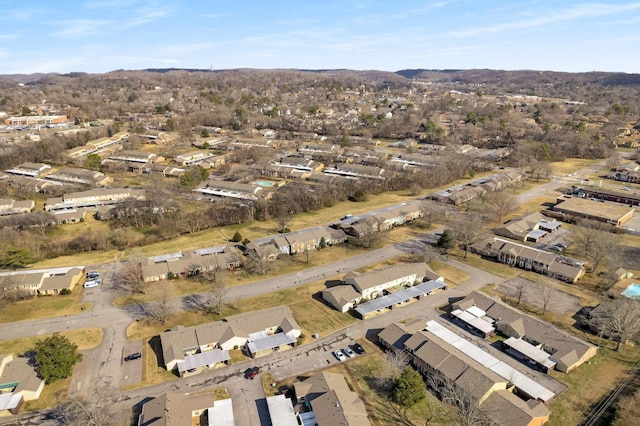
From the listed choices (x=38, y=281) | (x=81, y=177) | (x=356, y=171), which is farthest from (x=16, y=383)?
(x=356, y=171)

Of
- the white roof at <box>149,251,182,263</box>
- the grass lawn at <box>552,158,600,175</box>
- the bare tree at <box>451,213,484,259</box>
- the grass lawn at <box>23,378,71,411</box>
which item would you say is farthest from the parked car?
the grass lawn at <box>552,158,600,175</box>

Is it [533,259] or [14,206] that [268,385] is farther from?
[14,206]

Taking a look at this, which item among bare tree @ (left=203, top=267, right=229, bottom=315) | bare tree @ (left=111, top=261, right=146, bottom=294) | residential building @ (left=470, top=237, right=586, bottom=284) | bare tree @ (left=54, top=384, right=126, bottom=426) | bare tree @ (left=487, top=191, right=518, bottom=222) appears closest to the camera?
bare tree @ (left=54, top=384, right=126, bottom=426)

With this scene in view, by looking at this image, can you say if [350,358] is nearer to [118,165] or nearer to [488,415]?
[488,415]

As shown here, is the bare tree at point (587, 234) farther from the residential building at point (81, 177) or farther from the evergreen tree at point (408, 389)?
the residential building at point (81, 177)

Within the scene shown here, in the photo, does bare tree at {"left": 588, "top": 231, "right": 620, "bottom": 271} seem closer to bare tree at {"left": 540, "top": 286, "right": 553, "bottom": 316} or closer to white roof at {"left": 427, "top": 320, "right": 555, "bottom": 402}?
bare tree at {"left": 540, "top": 286, "right": 553, "bottom": 316}
